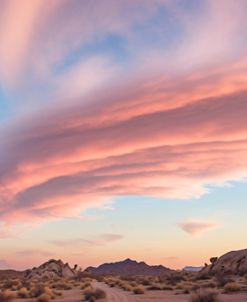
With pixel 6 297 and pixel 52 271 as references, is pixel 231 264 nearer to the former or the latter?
pixel 6 297

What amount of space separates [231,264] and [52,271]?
176 feet

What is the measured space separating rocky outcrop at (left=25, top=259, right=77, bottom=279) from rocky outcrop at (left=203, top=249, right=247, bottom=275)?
43.4 meters

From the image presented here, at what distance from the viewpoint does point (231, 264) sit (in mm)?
69000

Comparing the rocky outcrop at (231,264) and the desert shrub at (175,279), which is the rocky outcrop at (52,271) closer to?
the desert shrub at (175,279)

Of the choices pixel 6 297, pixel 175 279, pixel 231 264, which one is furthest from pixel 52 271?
pixel 6 297

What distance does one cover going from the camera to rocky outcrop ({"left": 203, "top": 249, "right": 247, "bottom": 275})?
65.4 m

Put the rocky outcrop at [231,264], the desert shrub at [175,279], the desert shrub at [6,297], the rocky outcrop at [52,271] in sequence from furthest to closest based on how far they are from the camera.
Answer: the rocky outcrop at [52,271]
the rocky outcrop at [231,264]
the desert shrub at [175,279]
the desert shrub at [6,297]

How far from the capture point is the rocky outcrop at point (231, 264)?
65.4 m

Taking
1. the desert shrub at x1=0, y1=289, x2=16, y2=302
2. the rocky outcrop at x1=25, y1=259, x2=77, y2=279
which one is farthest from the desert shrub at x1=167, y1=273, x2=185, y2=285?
the rocky outcrop at x1=25, y1=259, x2=77, y2=279

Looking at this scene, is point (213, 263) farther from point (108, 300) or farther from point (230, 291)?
point (108, 300)

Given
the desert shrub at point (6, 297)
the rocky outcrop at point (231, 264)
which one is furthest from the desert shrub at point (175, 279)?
the desert shrub at point (6, 297)

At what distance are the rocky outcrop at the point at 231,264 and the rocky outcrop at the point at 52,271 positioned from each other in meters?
43.4

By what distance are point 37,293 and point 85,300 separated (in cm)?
727

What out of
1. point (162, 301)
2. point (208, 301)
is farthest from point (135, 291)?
point (208, 301)
